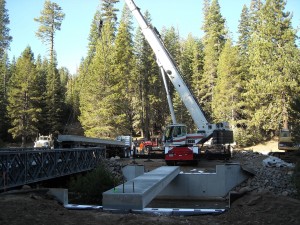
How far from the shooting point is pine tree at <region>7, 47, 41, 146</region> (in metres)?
46.8

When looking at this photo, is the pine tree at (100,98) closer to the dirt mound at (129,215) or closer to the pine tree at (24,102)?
the pine tree at (24,102)

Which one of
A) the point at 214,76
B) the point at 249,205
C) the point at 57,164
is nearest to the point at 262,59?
the point at 214,76

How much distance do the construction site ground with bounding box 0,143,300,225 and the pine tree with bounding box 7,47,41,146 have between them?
3885 cm

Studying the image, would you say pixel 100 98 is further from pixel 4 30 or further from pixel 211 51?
pixel 4 30

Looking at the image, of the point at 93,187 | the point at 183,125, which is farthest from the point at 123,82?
the point at 93,187

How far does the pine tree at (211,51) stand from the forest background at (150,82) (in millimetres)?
155

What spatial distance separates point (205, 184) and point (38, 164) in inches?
326

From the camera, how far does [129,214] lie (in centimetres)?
837

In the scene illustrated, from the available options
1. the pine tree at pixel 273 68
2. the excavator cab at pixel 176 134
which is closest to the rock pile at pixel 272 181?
the excavator cab at pixel 176 134

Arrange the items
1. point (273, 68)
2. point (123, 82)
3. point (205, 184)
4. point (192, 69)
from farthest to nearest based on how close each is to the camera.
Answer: point (192, 69) → point (123, 82) → point (273, 68) → point (205, 184)

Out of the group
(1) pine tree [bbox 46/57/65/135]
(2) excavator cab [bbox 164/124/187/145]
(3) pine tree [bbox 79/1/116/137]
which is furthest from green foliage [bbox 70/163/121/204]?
(1) pine tree [bbox 46/57/65/135]

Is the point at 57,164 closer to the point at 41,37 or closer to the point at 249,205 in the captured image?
the point at 249,205

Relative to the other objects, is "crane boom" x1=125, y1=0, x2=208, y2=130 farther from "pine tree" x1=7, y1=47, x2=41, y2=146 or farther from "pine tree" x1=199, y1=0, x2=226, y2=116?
"pine tree" x1=199, y1=0, x2=226, y2=116

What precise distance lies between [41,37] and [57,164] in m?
51.9
